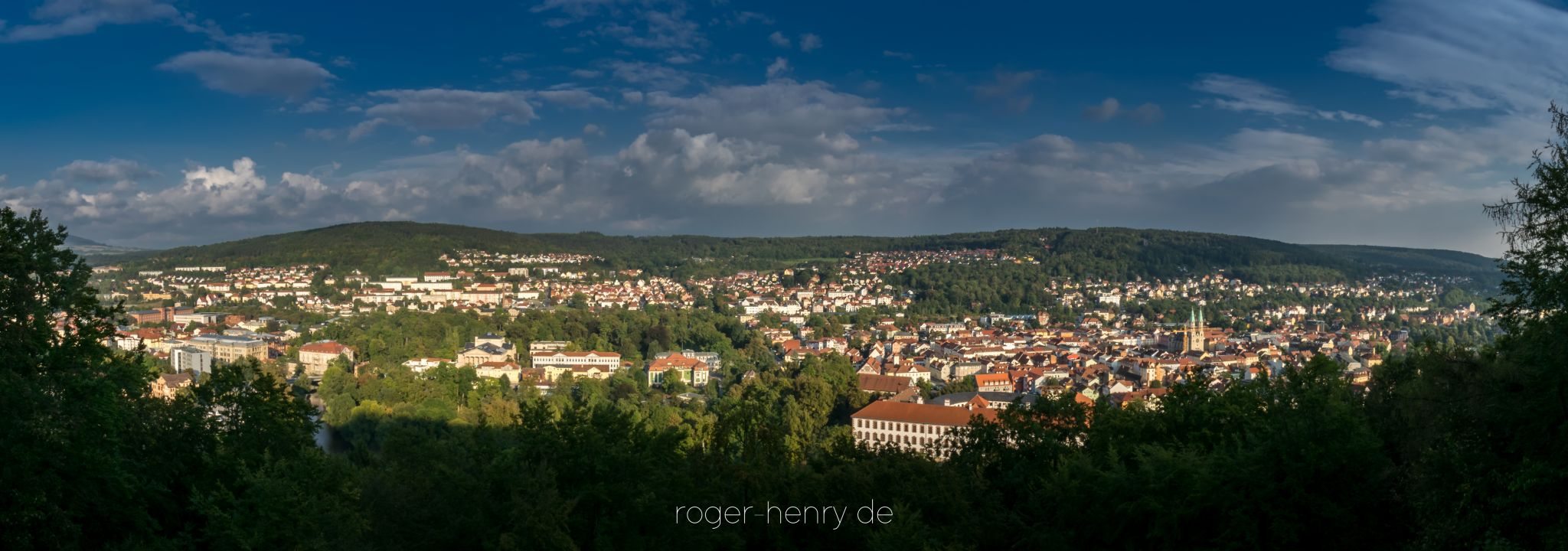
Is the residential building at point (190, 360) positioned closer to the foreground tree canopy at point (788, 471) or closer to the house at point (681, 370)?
the house at point (681, 370)

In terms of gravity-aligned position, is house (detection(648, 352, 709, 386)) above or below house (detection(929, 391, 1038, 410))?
below

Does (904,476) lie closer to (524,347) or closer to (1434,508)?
(1434,508)

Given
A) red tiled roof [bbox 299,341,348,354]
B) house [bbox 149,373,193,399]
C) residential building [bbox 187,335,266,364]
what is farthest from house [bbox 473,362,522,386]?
residential building [bbox 187,335,266,364]

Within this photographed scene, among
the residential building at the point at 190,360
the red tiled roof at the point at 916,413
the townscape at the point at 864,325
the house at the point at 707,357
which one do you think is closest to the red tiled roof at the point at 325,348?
the townscape at the point at 864,325

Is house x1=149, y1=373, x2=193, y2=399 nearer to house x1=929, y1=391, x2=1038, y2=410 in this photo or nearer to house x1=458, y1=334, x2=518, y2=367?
house x1=458, y1=334, x2=518, y2=367

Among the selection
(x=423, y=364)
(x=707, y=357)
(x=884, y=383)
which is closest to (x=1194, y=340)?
(x=884, y=383)

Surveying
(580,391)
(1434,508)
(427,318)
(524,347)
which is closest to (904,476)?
(1434,508)

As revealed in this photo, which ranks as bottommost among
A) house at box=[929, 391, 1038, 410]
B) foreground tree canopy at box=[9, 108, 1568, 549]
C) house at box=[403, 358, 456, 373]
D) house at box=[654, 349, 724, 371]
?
house at box=[654, 349, 724, 371]
